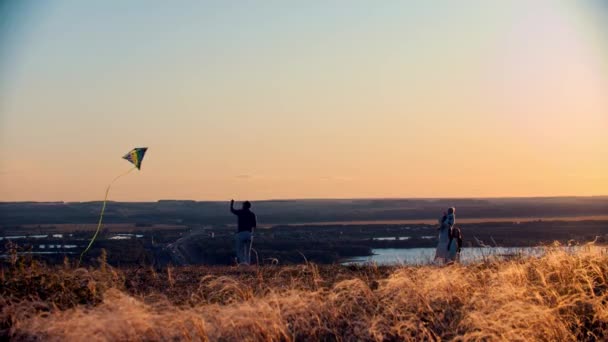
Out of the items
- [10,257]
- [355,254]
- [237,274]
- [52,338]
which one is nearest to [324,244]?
[355,254]

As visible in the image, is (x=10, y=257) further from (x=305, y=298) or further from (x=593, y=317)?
(x=593, y=317)

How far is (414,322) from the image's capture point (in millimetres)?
11500

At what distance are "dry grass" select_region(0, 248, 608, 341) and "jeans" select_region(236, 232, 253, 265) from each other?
735 centimetres

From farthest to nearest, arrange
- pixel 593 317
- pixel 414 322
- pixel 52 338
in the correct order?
pixel 593 317
pixel 414 322
pixel 52 338

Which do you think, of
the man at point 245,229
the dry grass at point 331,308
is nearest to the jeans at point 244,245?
the man at point 245,229

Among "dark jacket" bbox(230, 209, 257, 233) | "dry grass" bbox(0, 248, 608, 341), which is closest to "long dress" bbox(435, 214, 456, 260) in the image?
"dark jacket" bbox(230, 209, 257, 233)

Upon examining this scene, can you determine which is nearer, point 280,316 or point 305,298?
point 280,316

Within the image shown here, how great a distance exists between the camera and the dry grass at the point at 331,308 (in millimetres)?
11008

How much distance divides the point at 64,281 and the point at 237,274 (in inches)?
175

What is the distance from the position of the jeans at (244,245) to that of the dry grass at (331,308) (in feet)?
24.1

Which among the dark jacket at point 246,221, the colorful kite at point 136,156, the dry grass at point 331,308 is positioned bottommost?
the dry grass at point 331,308

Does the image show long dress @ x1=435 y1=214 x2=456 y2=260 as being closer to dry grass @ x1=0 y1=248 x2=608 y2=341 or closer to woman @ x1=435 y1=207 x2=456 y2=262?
woman @ x1=435 y1=207 x2=456 y2=262

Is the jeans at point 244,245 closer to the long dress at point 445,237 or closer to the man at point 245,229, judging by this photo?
the man at point 245,229

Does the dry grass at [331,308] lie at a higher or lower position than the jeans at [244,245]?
lower
